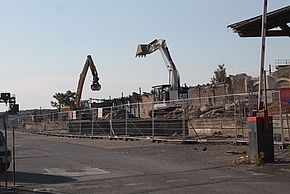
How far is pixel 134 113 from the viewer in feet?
125

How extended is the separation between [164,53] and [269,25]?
38.9m

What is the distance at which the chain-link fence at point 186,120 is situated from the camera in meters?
23.0

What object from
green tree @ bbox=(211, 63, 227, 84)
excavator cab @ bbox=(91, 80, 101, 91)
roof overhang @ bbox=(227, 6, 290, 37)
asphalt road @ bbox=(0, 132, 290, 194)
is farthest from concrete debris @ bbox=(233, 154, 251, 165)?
green tree @ bbox=(211, 63, 227, 84)

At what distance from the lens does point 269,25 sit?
53.3 feet

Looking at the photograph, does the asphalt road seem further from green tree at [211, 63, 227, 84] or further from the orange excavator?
green tree at [211, 63, 227, 84]

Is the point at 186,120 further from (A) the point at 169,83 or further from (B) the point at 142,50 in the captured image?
(B) the point at 142,50

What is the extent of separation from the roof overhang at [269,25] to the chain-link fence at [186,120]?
4.49 meters

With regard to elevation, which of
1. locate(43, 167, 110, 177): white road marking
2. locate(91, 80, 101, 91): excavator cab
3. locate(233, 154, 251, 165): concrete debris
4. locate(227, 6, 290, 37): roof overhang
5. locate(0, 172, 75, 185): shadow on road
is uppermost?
locate(91, 80, 101, 91): excavator cab

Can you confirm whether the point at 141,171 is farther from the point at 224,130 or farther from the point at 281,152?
the point at 224,130

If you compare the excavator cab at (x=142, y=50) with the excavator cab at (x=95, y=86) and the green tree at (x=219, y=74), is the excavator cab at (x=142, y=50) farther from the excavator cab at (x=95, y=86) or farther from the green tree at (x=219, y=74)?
the green tree at (x=219, y=74)

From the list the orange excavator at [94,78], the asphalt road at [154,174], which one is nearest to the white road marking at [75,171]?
the asphalt road at [154,174]

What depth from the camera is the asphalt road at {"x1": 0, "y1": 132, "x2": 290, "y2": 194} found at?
41.9ft

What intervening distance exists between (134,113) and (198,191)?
26.0 metres

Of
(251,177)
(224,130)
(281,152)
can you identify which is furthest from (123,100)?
(251,177)
